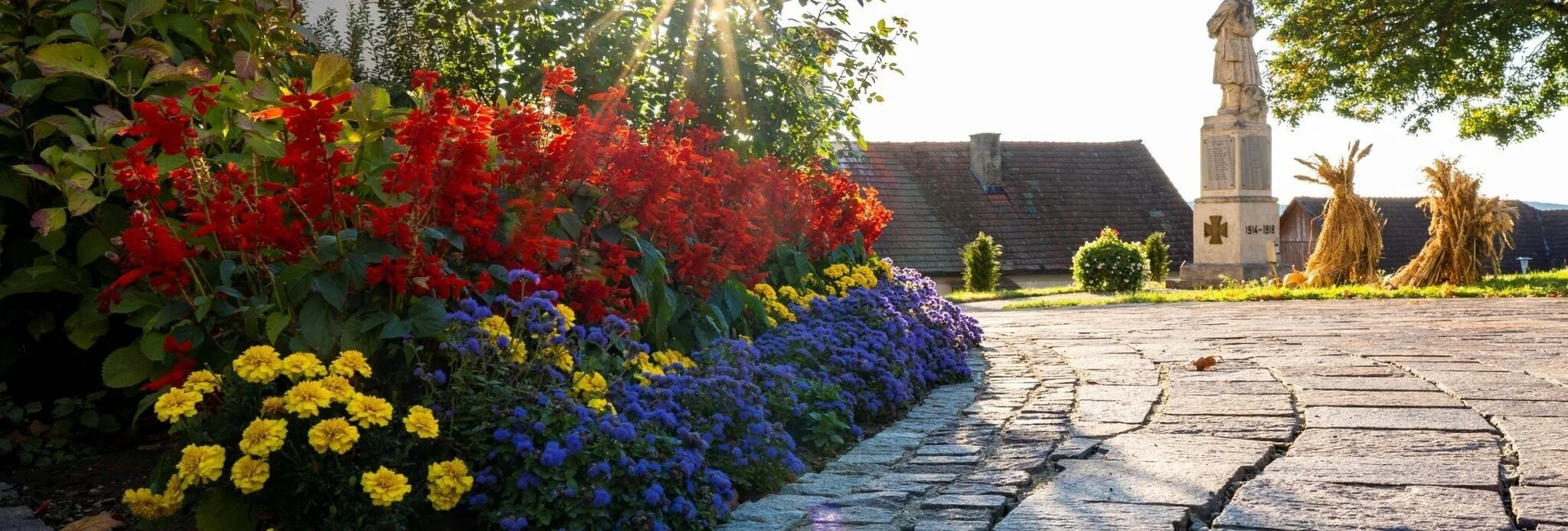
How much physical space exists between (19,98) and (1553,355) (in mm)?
7253

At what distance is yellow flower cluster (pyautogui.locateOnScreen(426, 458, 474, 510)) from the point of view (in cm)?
312

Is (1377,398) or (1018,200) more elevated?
(1018,200)

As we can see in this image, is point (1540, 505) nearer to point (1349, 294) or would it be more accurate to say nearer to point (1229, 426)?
point (1229, 426)

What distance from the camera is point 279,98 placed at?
12.6 ft

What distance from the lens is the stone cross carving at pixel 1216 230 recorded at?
19031mm

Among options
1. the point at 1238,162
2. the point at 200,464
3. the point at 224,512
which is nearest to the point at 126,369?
the point at 224,512

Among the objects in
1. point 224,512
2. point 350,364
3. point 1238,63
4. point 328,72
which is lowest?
point 224,512

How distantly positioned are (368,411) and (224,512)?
46 cm

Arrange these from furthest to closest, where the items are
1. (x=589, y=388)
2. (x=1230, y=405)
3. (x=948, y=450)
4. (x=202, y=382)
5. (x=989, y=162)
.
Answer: (x=989, y=162)
(x=1230, y=405)
(x=948, y=450)
(x=589, y=388)
(x=202, y=382)

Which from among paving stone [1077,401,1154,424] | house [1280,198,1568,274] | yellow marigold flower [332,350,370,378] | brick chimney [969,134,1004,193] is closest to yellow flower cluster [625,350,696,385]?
yellow marigold flower [332,350,370,378]

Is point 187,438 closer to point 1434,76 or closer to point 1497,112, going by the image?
point 1434,76

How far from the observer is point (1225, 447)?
4.39m

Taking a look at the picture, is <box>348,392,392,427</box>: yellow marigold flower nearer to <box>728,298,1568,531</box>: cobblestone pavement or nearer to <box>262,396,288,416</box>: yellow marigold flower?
<box>262,396,288,416</box>: yellow marigold flower

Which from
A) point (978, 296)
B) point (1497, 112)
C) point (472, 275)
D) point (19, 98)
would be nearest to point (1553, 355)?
point (472, 275)
